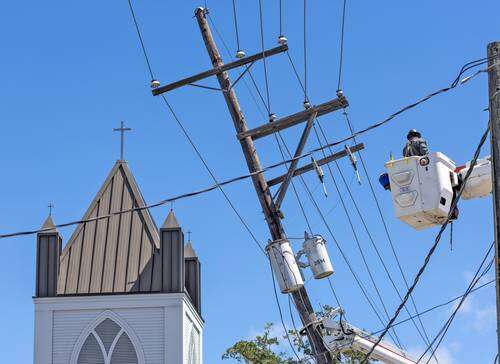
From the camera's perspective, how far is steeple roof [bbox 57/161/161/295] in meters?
39.4

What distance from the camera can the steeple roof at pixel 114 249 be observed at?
129ft

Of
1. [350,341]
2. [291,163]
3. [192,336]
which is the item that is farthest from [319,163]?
[192,336]

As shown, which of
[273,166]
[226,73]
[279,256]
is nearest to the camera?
[273,166]

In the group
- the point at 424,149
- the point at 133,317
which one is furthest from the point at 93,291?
the point at 424,149

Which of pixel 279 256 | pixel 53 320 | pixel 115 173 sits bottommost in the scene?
pixel 279 256

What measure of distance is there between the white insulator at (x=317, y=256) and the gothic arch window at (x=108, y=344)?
21.8m

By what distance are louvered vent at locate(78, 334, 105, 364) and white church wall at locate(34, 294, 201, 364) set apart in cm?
33

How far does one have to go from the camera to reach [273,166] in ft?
53.7

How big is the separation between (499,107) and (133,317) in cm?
2917

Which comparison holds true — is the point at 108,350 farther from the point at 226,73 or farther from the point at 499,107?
the point at 499,107

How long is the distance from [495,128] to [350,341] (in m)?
7.21

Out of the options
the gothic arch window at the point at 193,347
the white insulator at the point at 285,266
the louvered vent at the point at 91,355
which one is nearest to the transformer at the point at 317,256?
the white insulator at the point at 285,266

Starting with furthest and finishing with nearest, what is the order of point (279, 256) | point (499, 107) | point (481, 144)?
point (279, 256) < point (481, 144) < point (499, 107)

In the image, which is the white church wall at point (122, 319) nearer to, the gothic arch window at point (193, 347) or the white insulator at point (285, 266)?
the gothic arch window at point (193, 347)
